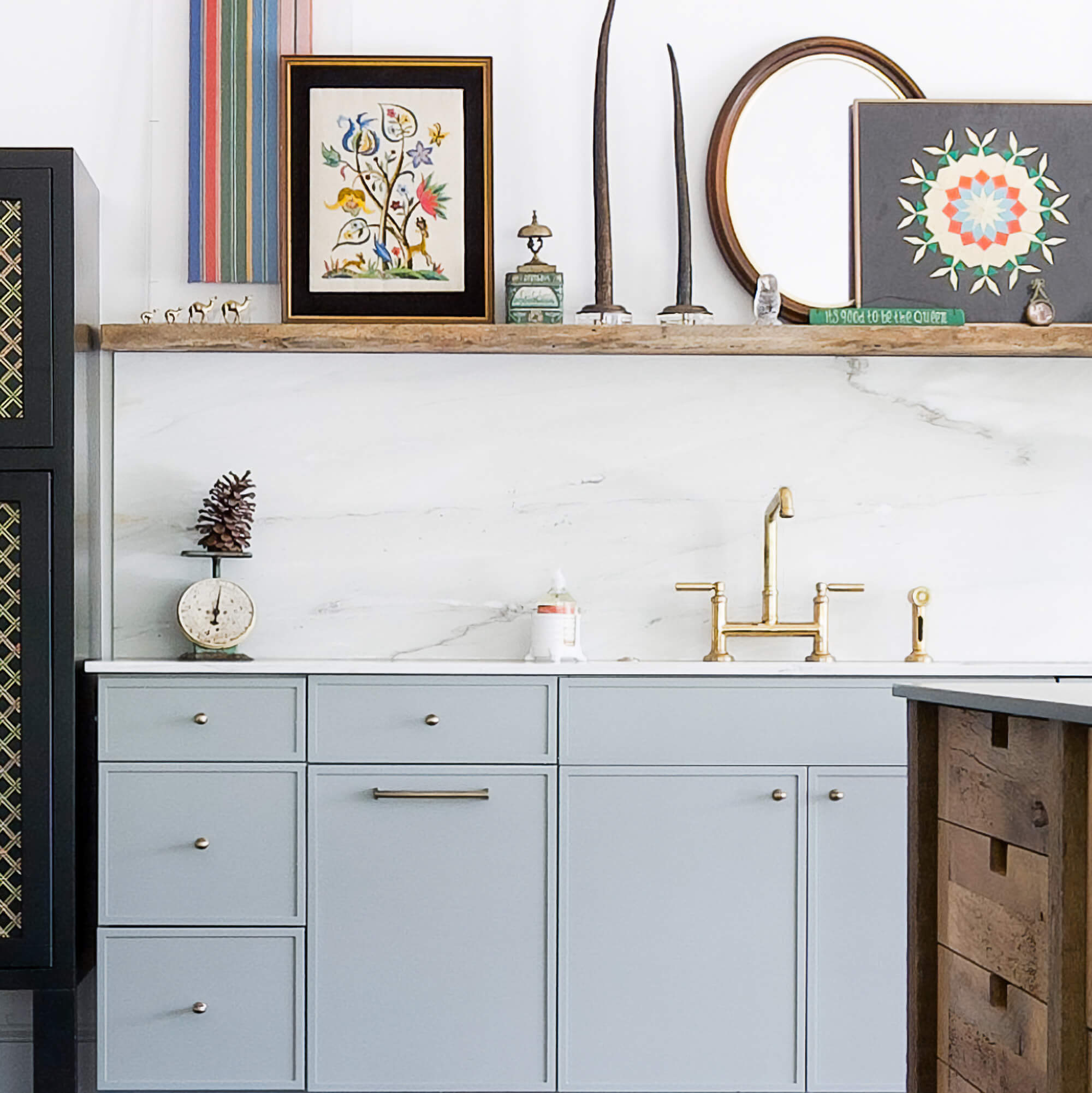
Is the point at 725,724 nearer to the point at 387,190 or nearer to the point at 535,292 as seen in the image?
the point at 535,292

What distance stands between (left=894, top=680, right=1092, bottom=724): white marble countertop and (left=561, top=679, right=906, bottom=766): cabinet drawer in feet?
3.11

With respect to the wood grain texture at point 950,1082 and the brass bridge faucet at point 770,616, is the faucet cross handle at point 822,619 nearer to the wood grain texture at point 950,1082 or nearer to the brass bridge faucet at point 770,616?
→ the brass bridge faucet at point 770,616

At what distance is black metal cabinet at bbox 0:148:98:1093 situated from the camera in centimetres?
272

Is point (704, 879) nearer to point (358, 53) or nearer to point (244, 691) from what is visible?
point (244, 691)

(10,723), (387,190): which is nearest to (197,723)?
(10,723)

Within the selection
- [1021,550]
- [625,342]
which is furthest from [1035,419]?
[625,342]

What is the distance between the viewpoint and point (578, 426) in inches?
125

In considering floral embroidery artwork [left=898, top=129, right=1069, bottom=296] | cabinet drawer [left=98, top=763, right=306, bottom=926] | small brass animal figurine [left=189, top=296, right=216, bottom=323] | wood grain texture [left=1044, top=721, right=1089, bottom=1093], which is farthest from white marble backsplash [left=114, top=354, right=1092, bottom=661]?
wood grain texture [left=1044, top=721, right=1089, bottom=1093]

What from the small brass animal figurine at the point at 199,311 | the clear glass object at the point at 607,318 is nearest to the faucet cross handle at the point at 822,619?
the clear glass object at the point at 607,318

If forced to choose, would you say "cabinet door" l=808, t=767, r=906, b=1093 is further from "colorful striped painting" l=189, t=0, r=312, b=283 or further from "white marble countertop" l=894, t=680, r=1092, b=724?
"colorful striped painting" l=189, t=0, r=312, b=283

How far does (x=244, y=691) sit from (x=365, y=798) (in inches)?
12.9

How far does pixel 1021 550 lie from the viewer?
3.21 meters

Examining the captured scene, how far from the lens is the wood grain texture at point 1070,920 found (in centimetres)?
141

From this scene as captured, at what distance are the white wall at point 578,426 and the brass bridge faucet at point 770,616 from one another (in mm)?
102
